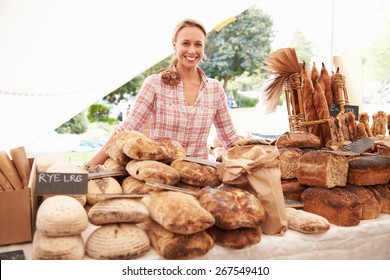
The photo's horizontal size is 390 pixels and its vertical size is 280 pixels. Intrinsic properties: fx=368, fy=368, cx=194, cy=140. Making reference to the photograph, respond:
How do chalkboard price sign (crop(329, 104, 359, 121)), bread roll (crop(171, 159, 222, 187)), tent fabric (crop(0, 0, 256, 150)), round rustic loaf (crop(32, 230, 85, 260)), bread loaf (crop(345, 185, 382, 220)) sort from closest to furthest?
round rustic loaf (crop(32, 230, 85, 260)), bread roll (crop(171, 159, 222, 187)), bread loaf (crop(345, 185, 382, 220)), chalkboard price sign (crop(329, 104, 359, 121)), tent fabric (crop(0, 0, 256, 150))

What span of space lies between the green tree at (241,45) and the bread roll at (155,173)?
10.0 m

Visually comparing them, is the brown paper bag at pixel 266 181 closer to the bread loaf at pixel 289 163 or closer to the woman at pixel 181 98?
the bread loaf at pixel 289 163

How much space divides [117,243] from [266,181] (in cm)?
55

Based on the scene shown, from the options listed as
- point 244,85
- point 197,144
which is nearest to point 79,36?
point 197,144

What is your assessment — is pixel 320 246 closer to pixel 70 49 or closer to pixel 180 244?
pixel 180 244

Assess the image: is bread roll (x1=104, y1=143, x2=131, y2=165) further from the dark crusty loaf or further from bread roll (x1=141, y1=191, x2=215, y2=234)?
the dark crusty loaf

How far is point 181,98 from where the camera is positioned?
2.43m

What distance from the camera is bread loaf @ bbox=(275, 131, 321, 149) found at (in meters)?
1.70

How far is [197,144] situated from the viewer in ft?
8.31

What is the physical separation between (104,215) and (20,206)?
30 cm

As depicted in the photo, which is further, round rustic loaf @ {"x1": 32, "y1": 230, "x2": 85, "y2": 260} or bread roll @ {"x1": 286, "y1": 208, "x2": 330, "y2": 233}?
bread roll @ {"x1": 286, "y1": 208, "x2": 330, "y2": 233}

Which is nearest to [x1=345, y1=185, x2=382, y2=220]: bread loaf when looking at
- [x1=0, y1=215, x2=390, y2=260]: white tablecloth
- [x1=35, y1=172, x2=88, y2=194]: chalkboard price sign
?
[x1=0, y1=215, x2=390, y2=260]: white tablecloth

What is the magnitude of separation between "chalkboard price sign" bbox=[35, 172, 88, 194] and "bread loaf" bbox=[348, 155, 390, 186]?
108cm

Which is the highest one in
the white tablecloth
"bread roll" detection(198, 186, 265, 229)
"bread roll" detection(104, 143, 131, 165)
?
"bread roll" detection(104, 143, 131, 165)
